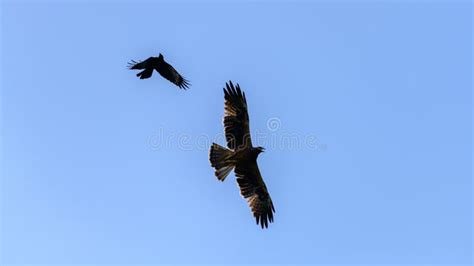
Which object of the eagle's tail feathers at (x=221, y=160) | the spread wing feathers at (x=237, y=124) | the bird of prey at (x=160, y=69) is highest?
the bird of prey at (x=160, y=69)

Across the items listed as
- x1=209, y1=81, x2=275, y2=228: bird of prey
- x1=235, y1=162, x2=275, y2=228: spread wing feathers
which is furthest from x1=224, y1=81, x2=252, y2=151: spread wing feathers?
x1=235, y1=162, x2=275, y2=228: spread wing feathers

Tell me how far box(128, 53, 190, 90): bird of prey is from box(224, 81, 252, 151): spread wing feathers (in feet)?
7.79

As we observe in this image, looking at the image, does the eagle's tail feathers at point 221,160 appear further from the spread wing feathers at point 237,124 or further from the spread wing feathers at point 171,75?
the spread wing feathers at point 171,75

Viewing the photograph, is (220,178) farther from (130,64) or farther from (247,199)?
(130,64)

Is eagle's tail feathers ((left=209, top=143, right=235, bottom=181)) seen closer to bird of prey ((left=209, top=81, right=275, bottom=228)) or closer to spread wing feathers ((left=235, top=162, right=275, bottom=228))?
bird of prey ((left=209, top=81, right=275, bottom=228))

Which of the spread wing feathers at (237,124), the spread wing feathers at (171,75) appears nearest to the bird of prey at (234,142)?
the spread wing feathers at (237,124)

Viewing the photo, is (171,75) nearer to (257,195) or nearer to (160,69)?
(160,69)

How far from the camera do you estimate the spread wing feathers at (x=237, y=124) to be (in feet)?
50.8

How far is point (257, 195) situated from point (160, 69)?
3.68m

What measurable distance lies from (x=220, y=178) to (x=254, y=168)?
1.03m

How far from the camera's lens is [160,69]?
17.5 m

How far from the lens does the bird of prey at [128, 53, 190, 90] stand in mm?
16797

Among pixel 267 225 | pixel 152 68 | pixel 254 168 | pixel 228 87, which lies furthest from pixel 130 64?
pixel 267 225

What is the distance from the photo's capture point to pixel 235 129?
50.9ft
